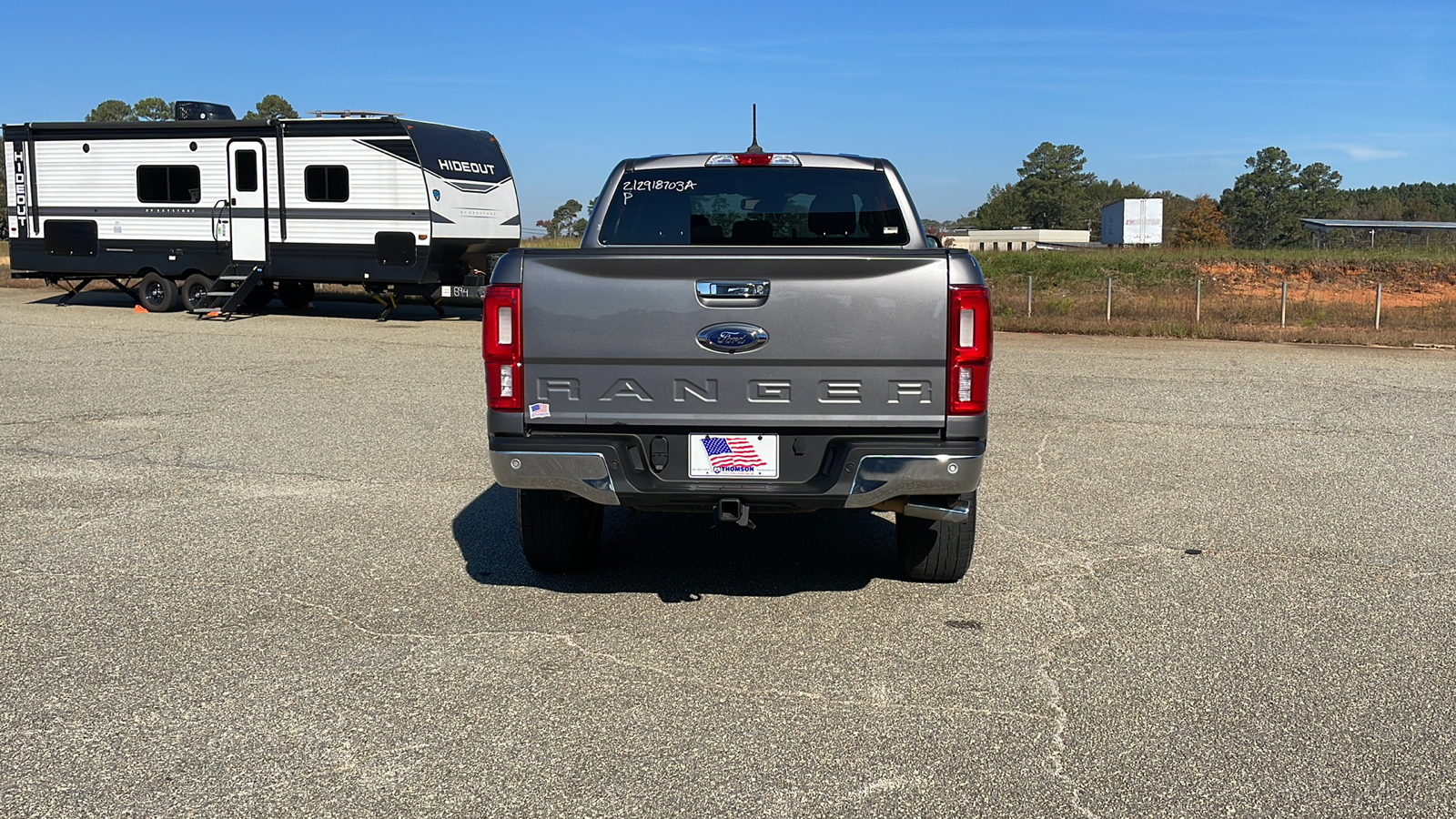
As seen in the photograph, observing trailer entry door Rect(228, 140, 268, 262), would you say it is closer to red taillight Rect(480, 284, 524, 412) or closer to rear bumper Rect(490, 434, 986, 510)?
red taillight Rect(480, 284, 524, 412)

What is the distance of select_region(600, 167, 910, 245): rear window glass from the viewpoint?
21.2 ft

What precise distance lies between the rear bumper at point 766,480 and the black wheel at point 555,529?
50 centimetres

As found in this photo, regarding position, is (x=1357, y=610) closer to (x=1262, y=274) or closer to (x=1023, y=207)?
(x=1262, y=274)

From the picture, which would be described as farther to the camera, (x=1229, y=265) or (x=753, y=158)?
(x=1229, y=265)

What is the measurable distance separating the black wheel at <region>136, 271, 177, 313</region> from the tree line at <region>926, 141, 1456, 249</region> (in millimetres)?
100835

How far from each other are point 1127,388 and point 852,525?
697 cm

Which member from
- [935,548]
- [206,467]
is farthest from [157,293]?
[935,548]

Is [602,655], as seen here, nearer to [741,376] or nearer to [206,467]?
Result: [741,376]

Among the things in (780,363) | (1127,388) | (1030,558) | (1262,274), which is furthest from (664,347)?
(1262,274)

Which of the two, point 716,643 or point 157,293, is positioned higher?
point 157,293

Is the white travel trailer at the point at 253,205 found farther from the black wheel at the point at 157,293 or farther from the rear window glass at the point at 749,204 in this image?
the rear window glass at the point at 749,204

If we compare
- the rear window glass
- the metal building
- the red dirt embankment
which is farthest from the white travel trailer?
the metal building

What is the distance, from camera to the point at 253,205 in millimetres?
20031

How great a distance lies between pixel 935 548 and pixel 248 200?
17182mm
